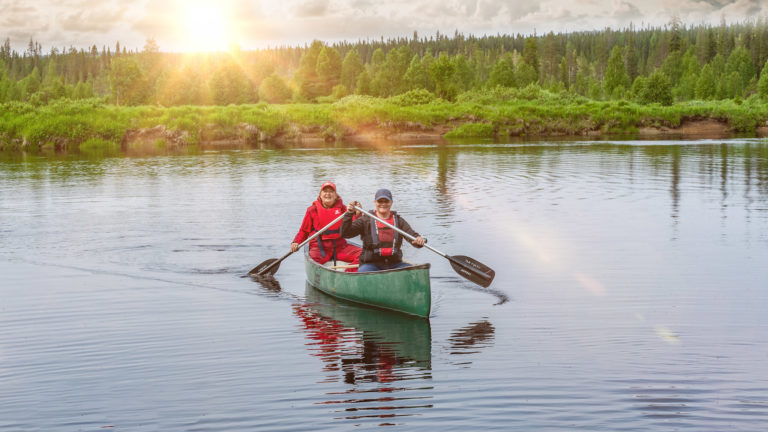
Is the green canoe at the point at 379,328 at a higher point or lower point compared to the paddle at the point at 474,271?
lower

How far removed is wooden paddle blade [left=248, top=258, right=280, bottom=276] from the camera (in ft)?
48.6

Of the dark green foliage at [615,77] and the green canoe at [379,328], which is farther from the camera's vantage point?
the dark green foliage at [615,77]

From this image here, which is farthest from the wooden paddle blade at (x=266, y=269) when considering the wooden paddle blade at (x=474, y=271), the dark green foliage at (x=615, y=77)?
the dark green foliage at (x=615, y=77)

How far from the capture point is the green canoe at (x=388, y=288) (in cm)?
1112

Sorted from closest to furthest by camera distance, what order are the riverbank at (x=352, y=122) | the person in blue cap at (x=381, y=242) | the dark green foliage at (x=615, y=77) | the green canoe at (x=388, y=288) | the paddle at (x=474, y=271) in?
the green canoe at (x=388, y=288)
the person in blue cap at (x=381, y=242)
the paddle at (x=474, y=271)
the riverbank at (x=352, y=122)
the dark green foliage at (x=615, y=77)

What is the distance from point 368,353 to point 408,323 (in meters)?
1.43

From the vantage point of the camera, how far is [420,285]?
1114 centimetres

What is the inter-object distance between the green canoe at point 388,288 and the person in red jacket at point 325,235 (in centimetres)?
125

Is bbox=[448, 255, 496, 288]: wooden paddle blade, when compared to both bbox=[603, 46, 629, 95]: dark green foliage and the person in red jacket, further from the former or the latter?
bbox=[603, 46, 629, 95]: dark green foliage

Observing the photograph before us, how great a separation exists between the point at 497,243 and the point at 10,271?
10.3 meters

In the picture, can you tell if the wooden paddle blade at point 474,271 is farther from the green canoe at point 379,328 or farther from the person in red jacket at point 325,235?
the person in red jacket at point 325,235

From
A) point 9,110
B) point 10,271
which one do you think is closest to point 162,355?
point 10,271

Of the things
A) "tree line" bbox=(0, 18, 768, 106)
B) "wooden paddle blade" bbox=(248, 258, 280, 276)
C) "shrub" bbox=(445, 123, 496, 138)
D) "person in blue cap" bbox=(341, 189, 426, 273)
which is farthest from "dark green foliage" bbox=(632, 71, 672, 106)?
"person in blue cap" bbox=(341, 189, 426, 273)

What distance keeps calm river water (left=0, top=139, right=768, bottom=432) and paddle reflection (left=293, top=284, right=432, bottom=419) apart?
0.04 metres
